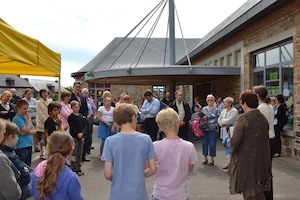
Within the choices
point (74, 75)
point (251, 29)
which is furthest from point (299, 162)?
point (74, 75)

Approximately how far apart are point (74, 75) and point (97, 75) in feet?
66.2

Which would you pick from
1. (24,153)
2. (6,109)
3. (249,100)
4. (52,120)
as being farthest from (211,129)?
(6,109)

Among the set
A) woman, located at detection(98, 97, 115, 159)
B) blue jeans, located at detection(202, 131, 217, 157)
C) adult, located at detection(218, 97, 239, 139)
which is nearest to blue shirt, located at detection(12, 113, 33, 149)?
woman, located at detection(98, 97, 115, 159)

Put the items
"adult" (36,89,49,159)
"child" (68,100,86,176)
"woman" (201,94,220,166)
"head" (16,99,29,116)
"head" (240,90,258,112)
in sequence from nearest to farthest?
1. "head" (240,90,258,112)
2. "head" (16,99,29,116)
3. "child" (68,100,86,176)
4. "woman" (201,94,220,166)
5. "adult" (36,89,49,159)

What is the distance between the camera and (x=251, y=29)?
1118 cm

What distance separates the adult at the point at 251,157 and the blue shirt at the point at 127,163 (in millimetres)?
1287

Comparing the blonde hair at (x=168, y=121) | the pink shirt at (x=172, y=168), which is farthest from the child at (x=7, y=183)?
the blonde hair at (x=168, y=121)

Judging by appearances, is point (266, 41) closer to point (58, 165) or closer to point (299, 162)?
point (299, 162)

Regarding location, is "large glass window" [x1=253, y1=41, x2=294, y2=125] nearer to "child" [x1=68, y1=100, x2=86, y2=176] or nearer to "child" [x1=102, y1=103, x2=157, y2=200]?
"child" [x1=68, y1=100, x2=86, y2=176]

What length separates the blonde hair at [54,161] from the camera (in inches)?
97.8

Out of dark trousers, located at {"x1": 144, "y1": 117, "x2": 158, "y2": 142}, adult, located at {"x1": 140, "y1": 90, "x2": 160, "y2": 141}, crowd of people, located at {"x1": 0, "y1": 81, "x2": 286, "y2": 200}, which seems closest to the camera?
crowd of people, located at {"x1": 0, "y1": 81, "x2": 286, "y2": 200}

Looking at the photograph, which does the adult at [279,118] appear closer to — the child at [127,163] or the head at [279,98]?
the head at [279,98]

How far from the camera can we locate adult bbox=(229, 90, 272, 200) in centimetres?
367

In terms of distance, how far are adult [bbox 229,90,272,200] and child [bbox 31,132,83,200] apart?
6.08 feet
